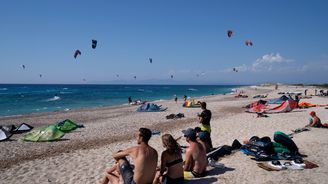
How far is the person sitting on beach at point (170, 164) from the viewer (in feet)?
16.4

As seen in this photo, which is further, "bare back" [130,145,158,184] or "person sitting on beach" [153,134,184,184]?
"person sitting on beach" [153,134,184,184]

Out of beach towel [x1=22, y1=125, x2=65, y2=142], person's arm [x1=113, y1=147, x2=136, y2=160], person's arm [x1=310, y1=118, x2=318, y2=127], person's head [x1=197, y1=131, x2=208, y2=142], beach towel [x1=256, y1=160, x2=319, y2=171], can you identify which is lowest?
beach towel [x1=22, y1=125, x2=65, y2=142]

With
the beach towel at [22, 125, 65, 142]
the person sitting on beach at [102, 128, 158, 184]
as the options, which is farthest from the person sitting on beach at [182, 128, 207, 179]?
the beach towel at [22, 125, 65, 142]

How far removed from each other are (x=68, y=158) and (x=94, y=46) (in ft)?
24.7

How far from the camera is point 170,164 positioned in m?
5.03

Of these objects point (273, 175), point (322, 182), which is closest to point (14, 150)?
point (273, 175)

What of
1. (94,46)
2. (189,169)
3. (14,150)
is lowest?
(14,150)

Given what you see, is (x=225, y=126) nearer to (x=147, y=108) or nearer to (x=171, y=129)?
(x=171, y=129)

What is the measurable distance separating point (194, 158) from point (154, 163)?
1242 millimetres

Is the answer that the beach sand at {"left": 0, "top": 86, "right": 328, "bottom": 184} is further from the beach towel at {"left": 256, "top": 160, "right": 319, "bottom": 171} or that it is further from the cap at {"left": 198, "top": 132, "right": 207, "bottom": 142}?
the cap at {"left": 198, "top": 132, "right": 207, "bottom": 142}

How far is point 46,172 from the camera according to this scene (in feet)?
22.3

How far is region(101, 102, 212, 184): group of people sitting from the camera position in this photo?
463 centimetres

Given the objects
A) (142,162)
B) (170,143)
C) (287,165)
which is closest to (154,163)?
(142,162)

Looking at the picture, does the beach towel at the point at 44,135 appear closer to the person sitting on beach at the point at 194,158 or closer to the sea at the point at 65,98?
the person sitting on beach at the point at 194,158
